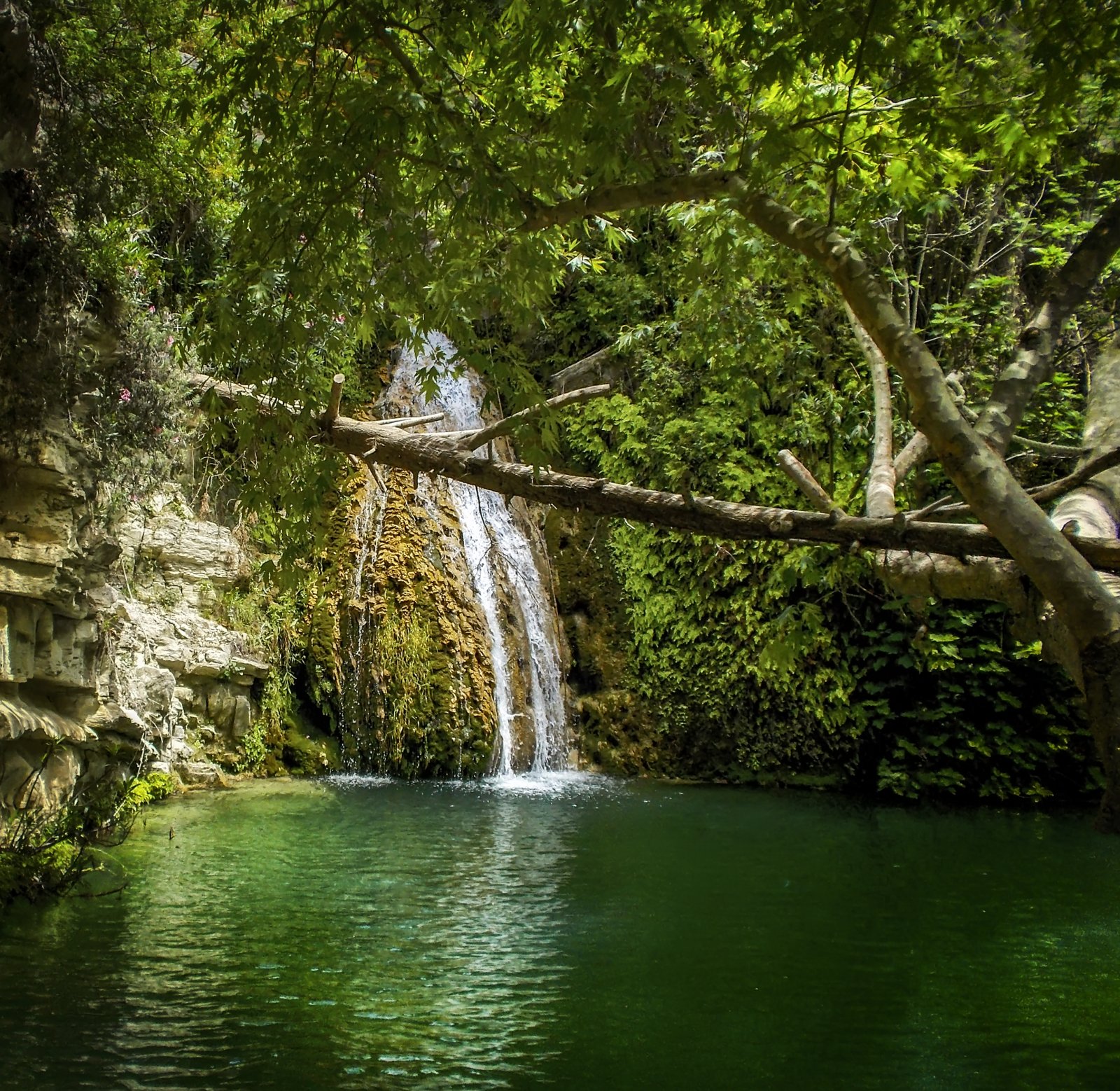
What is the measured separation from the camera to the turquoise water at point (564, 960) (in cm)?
350

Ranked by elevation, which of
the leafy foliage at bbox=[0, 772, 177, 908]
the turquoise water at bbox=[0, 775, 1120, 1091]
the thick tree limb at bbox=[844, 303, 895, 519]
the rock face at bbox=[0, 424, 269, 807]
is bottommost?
the turquoise water at bbox=[0, 775, 1120, 1091]

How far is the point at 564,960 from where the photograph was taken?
4613 mm

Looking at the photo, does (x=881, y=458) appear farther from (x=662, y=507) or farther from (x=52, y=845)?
(x=52, y=845)

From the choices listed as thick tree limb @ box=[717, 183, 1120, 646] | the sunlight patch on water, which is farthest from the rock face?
thick tree limb @ box=[717, 183, 1120, 646]

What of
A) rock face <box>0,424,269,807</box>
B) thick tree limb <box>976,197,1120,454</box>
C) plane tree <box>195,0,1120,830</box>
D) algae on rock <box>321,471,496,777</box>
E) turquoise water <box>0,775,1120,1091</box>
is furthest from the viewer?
algae on rock <box>321,471,496,777</box>

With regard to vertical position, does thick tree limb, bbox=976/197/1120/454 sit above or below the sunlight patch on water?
above

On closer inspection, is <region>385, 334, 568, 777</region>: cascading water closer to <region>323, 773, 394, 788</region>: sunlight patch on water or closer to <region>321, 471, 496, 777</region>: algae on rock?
<region>321, 471, 496, 777</region>: algae on rock

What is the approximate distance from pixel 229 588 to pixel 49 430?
4.40 meters

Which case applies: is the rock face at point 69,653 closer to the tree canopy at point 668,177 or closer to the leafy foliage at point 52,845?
the leafy foliage at point 52,845

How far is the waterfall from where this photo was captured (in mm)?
→ 10359

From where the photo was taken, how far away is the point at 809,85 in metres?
4.78

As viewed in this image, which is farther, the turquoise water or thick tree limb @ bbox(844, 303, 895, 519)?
thick tree limb @ bbox(844, 303, 895, 519)

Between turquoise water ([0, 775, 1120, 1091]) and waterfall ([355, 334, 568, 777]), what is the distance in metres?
2.86

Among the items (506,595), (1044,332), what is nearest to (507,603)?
(506,595)
